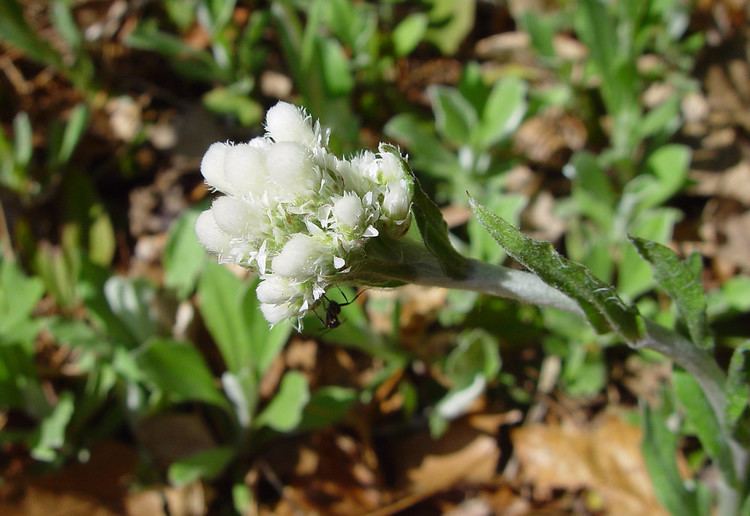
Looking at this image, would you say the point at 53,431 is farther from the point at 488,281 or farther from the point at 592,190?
the point at 592,190

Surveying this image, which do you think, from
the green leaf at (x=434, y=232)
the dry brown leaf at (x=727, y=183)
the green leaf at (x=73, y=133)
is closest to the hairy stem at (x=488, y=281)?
the green leaf at (x=434, y=232)

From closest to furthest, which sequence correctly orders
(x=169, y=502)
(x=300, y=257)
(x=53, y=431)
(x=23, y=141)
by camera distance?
(x=300, y=257), (x=53, y=431), (x=169, y=502), (x=23, y=141)

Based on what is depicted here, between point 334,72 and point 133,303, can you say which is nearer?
point 133,303

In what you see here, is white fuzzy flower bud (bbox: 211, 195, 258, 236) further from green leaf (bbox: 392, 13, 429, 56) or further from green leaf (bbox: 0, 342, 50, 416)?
green leaf (bbox: 392, 13, 429, 56)

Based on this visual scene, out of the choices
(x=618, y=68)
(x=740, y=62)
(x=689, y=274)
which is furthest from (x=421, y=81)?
(x=689, y=274)

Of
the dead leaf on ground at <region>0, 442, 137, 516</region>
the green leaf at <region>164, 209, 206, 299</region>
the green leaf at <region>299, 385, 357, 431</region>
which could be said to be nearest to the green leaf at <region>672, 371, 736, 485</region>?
the green leaf at <region>299, 385, 357, 431</region>

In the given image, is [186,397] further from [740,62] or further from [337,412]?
[740,62]

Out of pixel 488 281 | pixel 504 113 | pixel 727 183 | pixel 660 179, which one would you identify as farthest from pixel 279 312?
pixel 727 183
